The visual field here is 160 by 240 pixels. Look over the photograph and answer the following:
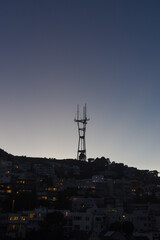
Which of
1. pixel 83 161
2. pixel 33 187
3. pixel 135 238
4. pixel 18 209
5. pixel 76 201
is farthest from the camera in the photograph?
pixel 83 161

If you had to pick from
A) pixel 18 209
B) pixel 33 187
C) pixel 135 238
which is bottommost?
pixel 135 238

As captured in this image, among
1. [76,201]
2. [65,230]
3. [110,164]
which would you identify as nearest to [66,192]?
[76,201]

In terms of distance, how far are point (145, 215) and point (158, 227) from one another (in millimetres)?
3845

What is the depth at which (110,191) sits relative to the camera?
3858 inches

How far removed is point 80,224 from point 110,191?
36.6 m

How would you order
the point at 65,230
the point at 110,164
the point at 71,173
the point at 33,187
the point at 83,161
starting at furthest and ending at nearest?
the point at 110,164
the point at 83,161
the point at 71,173
the point at 33,187
the point at 65,230

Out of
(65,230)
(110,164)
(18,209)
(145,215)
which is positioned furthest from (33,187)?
(110,164)

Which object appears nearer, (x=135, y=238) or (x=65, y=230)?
(x=135, y=238)

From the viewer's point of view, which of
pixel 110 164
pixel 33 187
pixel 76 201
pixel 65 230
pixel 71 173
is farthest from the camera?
pixel 110 164

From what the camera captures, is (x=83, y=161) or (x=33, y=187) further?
(x=83, y=161)

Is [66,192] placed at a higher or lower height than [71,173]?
lower

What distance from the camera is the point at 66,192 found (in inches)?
3398

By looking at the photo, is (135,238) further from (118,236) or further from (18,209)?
(18,209)

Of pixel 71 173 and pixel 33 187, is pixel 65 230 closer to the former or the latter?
pixel 33 187
